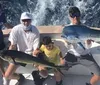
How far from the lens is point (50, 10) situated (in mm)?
12086

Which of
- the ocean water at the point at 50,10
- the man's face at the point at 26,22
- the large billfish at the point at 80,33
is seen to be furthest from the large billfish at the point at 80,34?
the ocean water at the point at 50,10

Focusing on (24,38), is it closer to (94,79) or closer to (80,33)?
(80,33)

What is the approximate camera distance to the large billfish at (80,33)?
16.4ft

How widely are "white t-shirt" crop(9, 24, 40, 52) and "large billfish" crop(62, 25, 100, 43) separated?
0.56m

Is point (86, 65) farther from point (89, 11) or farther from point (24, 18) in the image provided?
point (89, 11)

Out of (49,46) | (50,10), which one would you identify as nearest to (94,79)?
(49,46)

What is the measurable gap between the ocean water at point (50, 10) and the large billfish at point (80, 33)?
242 inches

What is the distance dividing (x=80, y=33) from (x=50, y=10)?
7.12 meters

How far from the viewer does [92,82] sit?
5355 mm

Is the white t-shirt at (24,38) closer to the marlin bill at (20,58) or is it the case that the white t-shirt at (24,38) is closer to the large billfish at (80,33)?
the marlin bill at (20,58)

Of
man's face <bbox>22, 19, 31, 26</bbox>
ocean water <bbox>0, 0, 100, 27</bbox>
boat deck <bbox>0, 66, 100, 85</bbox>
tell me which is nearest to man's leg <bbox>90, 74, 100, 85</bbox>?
boat deck <bbox>0, 66, 100, 85</bbox>

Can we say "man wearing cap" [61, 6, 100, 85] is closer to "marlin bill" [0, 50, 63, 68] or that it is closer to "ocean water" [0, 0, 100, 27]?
"marlin bill" [0, 50, 63, 68]

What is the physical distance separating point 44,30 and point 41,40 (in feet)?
0.62

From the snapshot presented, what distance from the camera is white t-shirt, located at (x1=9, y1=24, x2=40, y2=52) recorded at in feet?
17.9
